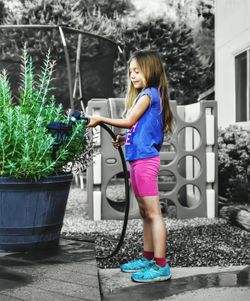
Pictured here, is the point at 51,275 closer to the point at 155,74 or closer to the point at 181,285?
the point at 181,285

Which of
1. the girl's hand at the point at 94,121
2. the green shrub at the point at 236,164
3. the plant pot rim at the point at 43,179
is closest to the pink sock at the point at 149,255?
the plant pot rim at the point at 43,179

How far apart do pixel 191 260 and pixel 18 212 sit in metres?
1.32

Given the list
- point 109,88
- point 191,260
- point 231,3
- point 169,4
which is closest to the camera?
point 191,260

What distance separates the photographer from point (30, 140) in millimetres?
2834

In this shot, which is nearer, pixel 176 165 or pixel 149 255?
pixel 149 255

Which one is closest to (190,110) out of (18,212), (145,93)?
(145,93)

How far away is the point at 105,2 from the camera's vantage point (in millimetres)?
20766

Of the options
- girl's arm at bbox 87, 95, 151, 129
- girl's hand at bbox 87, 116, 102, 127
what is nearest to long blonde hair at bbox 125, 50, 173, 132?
girl's arm at bbox 87, 95, 151, 129

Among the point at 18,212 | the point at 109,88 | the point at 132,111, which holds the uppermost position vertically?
the point at 109,88

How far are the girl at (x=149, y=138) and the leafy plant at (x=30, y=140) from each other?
27 centimetres

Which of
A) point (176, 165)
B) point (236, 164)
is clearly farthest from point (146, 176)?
point (236, 164)

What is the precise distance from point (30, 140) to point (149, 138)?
59cm

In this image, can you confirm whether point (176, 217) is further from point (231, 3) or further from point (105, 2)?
point (105, 2)

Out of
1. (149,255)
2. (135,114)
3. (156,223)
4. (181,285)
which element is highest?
(135,114)
